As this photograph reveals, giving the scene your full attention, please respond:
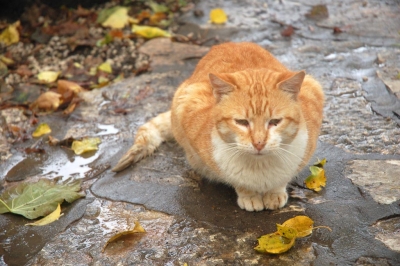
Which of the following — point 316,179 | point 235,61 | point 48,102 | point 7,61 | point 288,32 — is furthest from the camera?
point 288,32

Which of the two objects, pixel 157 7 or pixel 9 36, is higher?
pixel 157 7

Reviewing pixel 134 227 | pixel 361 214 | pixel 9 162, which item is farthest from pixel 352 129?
pixel 9 162

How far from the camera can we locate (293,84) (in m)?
3.24

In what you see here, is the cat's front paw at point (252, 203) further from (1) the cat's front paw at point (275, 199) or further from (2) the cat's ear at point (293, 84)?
(2) the cat's ear at point (293, 84)

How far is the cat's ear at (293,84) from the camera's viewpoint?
3.17 metres

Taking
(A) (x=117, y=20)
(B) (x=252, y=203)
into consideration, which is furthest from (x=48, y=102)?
(B) (x=252, y=203)

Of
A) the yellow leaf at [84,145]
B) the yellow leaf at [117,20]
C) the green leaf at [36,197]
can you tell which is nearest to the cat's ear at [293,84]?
the green leaf at [36,197]

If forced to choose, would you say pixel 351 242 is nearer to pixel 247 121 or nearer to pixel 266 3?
pixel 247 121

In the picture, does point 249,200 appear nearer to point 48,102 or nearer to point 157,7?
point 48,102

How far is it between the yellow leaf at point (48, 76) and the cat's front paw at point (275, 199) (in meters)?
3.32

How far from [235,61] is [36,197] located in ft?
5.87

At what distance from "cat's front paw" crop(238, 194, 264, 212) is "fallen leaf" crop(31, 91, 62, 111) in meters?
2.63

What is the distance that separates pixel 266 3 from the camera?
7.38 m

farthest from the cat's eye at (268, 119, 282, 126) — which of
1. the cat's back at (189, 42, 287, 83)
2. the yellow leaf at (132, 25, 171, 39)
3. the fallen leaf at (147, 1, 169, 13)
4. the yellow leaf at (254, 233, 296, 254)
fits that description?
the fallen leaf at (147, 1, 169, 13)
